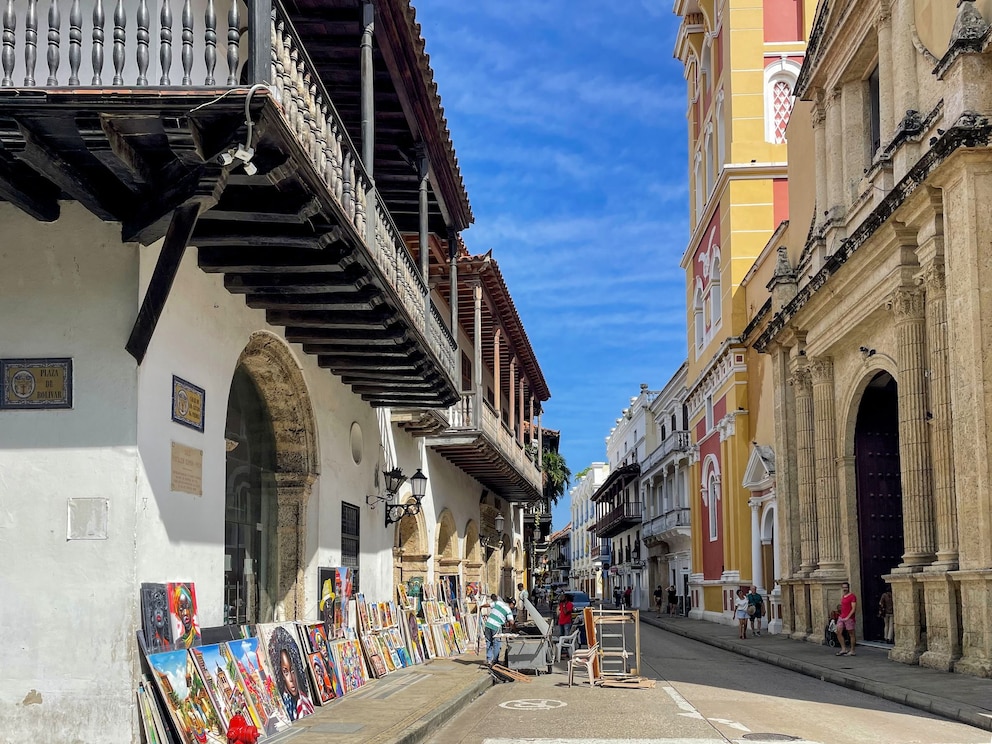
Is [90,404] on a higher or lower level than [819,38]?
lower

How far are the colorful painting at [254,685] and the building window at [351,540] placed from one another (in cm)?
500

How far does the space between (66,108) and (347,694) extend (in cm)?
820

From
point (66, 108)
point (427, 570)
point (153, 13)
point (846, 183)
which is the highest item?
point (846, 183)

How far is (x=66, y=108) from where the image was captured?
22.5ft

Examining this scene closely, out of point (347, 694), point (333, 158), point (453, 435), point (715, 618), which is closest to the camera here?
point (333, 158)

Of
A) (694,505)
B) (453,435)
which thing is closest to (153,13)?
(453,435)

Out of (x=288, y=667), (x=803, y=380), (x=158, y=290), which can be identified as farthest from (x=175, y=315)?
(x=803, y=380)

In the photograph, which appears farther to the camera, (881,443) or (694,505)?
(694,505)

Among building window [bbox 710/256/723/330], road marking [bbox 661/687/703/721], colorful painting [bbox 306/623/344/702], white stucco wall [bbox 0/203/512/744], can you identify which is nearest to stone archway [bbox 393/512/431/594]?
road marking [bbox 661/687/703/721]

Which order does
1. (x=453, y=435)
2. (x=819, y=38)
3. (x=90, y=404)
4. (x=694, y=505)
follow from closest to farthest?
(x=90, y=404) → (x=453, y=435) → (x=819, y=38) → (x=694, y=505)

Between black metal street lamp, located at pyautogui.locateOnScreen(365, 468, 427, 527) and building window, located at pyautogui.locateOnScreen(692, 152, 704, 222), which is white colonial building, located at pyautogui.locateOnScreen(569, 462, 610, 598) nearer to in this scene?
building window, located at pyautogui.locateOnScreen(692, 152, 704, 222)

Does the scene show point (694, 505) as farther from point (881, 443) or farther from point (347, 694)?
point (347, 694)

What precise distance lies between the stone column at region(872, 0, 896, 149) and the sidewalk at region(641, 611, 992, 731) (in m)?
9.07

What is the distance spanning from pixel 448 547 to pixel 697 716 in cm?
1553
